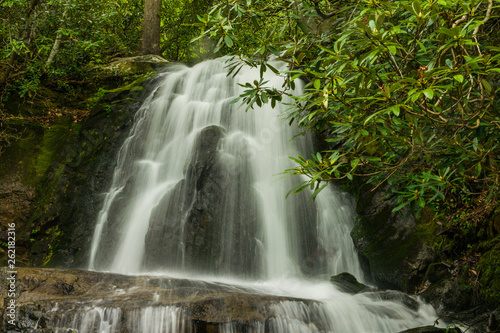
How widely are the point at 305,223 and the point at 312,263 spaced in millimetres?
841

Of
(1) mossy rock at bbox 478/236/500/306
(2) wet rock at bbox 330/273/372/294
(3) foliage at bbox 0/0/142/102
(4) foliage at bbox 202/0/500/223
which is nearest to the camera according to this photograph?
(4) foliage at bbox 202/0/500/223

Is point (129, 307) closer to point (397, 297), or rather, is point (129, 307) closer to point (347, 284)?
point (347, 284)

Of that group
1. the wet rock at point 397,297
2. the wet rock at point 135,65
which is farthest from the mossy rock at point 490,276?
the wet rock at point 135,65

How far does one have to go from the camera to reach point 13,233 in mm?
8477

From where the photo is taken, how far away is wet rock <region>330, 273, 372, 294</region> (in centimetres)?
616

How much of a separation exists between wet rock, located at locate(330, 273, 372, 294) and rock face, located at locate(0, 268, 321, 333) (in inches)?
64.7

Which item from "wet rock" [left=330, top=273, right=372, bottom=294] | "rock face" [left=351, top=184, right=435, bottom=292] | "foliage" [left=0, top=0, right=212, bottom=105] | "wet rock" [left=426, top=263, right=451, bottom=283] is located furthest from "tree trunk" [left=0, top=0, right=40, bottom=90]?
"wet rock" [left=426, top=263, right=451, bottom=283]

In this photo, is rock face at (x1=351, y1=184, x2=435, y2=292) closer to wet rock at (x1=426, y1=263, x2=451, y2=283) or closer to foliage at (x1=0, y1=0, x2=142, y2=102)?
wet rock at (x1=426, y1=263, x2=451, y2=283)

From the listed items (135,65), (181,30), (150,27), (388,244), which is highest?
(181,30)

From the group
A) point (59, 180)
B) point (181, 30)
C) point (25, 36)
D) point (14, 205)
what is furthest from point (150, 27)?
point (14, 205)

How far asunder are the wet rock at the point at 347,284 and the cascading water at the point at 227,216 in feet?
0.60

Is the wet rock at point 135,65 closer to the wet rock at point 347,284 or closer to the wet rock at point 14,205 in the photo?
the wet rock at point 14,205

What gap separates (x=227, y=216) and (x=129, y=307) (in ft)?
11.2

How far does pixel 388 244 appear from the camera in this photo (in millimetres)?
6668
